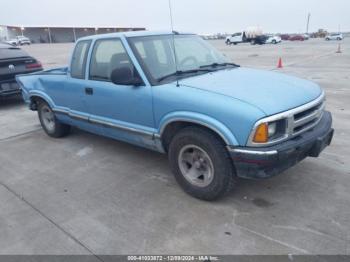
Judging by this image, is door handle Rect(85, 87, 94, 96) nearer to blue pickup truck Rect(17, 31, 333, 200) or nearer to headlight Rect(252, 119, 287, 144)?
blue pickup truck Rect(17, 31, 333, 200)

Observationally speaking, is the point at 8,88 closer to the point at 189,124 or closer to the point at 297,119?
the point at 189,124

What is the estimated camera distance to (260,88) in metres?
3.37

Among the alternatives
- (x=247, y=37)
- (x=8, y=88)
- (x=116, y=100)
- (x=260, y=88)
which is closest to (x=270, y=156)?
(x=260, y=88)

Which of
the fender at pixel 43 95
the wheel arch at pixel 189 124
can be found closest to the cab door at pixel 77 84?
the fender at pixel 43 95

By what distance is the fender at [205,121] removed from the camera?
304 centimetres

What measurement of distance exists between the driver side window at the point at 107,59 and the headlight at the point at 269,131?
1.80 metres

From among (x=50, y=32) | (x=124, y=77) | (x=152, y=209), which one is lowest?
(x=152, y=209)

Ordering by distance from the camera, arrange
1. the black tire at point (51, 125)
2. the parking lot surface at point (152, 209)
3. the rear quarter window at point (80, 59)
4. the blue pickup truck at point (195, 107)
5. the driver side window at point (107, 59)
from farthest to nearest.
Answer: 1. the black tire at point (51, 125)
2. the rear quarter window at point (80, 59)
3. the driver side window at point (107, 59)
4. the blue pickup truck at point (195, 107)
5. the parking lot surface at point (152, 209)

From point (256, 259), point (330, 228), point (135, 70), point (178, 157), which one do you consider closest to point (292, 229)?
point (330, 228)

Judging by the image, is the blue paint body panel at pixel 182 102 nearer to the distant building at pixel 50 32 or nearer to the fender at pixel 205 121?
the fender at pixel 205 121

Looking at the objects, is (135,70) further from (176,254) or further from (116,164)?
(176,254)

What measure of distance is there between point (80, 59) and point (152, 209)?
262 cm

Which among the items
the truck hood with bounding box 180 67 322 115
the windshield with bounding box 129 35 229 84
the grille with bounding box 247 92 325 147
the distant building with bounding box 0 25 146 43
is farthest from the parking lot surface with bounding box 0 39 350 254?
the distant building with bounding box 0 25 146 43

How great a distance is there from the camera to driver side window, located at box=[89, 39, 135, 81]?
13.3ft
